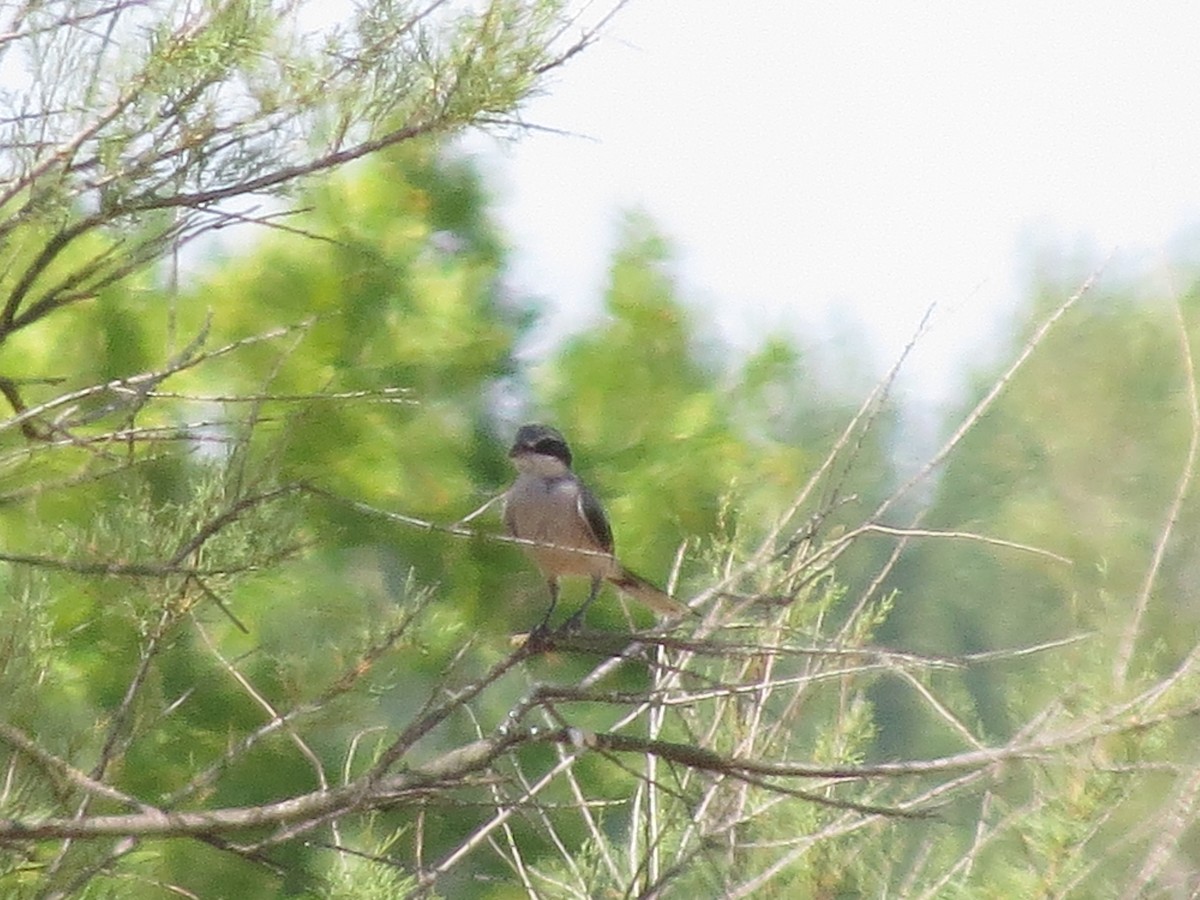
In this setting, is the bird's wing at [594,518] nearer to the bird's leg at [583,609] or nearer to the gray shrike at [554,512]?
the gray shrike at [554,512]

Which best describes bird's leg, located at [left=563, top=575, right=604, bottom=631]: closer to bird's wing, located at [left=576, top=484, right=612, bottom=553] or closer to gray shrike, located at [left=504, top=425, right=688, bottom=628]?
gray shrike, located at [left=504, top=425, right=688, bottom=628]

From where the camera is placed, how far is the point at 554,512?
338cm

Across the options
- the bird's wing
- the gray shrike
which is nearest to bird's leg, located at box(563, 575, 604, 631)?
the gray shrike

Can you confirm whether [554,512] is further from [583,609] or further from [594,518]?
[583,609]

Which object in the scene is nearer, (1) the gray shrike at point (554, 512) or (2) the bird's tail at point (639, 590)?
Answer: (2) the bird's tail at point (639, 590)

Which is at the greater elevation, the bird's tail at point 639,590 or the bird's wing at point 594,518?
the bird's wing at point 594,518

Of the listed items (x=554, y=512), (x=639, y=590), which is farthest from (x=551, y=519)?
(x=639, y=590)

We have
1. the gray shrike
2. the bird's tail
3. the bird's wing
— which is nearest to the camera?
the bird's tail

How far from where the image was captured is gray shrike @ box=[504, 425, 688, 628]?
10.7 ft

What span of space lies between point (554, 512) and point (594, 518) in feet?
0.31

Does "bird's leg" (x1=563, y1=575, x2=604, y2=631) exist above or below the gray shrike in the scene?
below

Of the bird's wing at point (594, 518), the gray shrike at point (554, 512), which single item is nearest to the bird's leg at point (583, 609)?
the gray shrike at point (554, 512)

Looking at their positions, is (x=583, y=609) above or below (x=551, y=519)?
below

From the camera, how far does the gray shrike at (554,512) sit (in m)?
3.25
